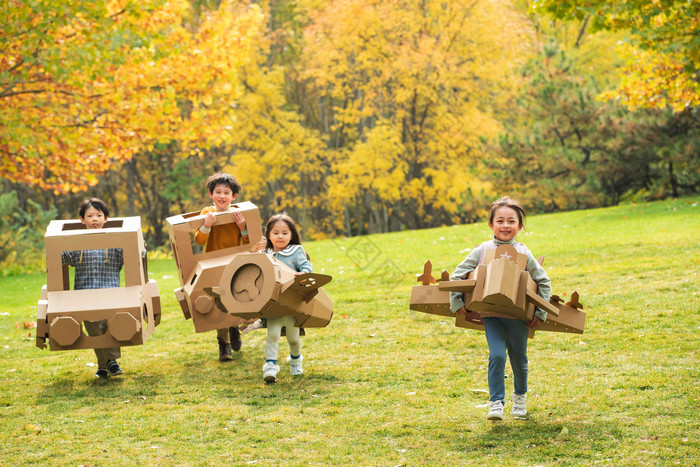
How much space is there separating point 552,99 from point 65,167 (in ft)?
45.8

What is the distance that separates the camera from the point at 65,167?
1698cm

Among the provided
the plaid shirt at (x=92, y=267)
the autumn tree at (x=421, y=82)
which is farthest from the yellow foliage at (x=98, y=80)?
the autumn tree at (x=421, y=82)

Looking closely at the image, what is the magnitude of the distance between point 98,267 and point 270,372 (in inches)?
70.3

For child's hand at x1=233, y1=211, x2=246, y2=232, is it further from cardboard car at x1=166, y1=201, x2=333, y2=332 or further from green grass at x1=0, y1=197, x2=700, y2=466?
green grass at x1=0, y1=197, x2=700, y2=466

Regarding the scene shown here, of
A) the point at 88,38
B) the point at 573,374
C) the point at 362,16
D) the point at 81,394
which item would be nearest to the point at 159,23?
the point at 88,38

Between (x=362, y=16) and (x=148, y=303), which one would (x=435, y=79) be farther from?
(x=148, y=303)

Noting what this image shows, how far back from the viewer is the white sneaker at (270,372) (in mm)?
6562

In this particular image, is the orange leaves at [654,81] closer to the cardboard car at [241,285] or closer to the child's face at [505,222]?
the cardboard car at [241,285]

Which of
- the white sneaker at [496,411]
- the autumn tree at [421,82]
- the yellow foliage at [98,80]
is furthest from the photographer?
the autumn tree at [421,82]

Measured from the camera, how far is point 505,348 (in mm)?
5219

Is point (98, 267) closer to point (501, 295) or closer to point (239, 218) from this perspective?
point (239, 218)

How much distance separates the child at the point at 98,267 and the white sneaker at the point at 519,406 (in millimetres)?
3440

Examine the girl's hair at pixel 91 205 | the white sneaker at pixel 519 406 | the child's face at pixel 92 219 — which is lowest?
the white sneaker at pixel 519 406

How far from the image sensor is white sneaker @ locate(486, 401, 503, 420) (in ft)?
16.6
